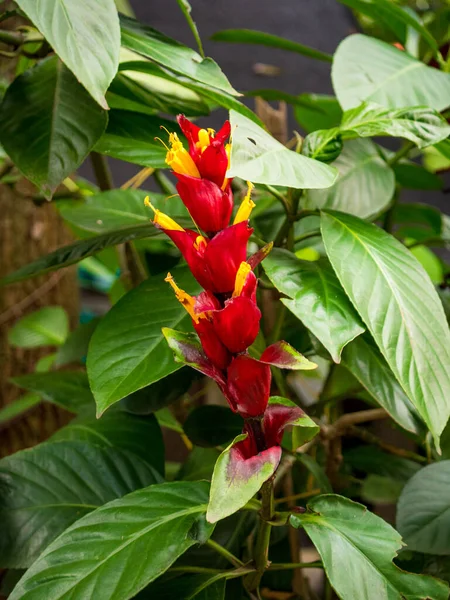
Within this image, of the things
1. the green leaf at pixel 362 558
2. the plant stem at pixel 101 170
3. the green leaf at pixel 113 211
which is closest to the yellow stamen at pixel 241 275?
the green leaf at pixel 362 558

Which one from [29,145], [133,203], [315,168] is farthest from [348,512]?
[133,203]

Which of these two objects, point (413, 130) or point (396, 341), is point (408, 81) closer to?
point (413, 130)

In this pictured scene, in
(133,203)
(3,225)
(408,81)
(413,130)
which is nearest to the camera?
(413,130)

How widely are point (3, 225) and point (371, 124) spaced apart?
1.32 m

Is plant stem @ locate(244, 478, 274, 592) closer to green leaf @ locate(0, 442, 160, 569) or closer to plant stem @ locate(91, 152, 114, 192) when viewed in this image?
green leaf @ locate(0, 442, 160, 569)

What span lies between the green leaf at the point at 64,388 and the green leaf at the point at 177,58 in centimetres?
49

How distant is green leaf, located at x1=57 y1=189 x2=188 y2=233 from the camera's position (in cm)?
84

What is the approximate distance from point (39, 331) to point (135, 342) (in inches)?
34.4

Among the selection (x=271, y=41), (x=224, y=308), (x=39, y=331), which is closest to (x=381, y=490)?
(x=224, y=308)

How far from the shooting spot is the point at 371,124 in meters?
0.59

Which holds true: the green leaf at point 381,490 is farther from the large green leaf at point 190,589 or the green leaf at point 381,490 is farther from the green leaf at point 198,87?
the green leaf at point 198,87

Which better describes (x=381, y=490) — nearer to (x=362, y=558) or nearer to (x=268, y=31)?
(x=362, y=558)

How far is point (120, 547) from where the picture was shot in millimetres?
463

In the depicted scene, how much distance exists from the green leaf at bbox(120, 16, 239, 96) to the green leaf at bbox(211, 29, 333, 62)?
303 millimetres
